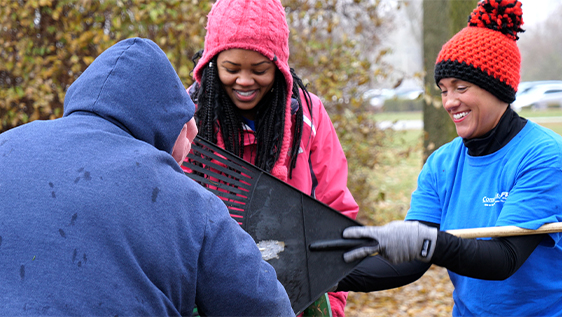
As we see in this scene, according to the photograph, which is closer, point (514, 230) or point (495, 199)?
point (514, 230)

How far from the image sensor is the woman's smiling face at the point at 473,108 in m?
1.86

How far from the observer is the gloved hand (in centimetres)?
163

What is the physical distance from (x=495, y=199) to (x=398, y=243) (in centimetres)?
45

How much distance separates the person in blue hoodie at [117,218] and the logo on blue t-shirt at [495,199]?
3.28 ft

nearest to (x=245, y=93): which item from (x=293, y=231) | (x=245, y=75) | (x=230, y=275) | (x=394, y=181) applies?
(x=245, y=75)

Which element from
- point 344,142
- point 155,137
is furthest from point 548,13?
point 155,137

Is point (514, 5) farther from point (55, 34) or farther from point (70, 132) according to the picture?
point (55, 34)

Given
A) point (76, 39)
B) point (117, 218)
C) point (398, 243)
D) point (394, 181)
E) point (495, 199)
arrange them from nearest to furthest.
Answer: point (117, 218) < point (398, 243) < point (495, 199) < point (76, 39) < point (394, 181)

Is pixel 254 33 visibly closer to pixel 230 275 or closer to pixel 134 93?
pixel 134 93

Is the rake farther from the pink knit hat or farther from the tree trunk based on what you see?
the tree trunk

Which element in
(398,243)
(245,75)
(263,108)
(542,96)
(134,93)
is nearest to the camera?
(134,93)

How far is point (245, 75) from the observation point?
75.2 inches

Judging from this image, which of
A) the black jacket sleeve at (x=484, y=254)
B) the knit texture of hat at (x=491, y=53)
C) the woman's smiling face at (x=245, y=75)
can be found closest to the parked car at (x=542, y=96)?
the knit texture of hat at (x=491, y=53)

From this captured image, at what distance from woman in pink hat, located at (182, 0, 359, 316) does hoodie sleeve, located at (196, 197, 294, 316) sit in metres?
0.72
